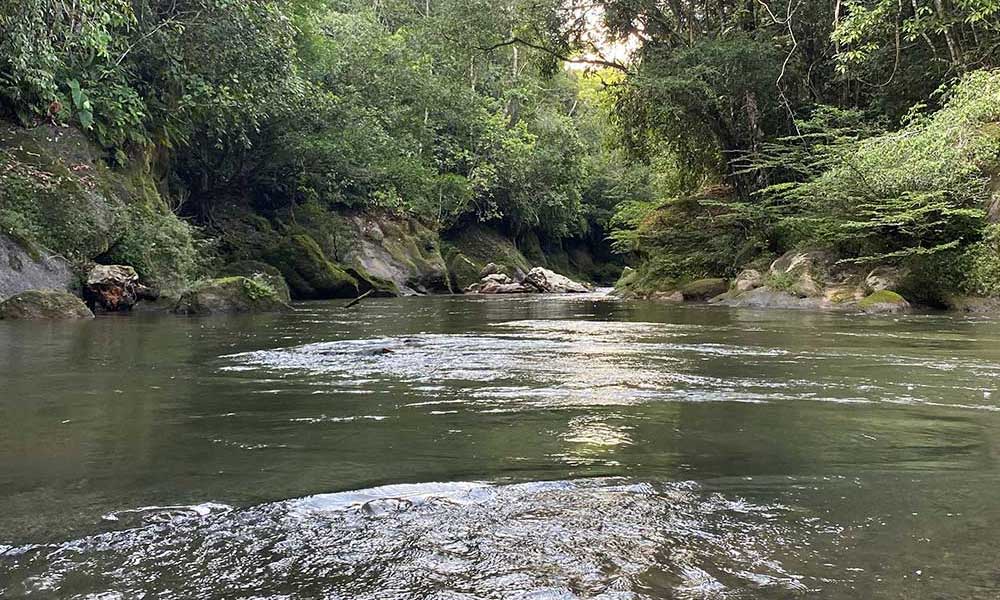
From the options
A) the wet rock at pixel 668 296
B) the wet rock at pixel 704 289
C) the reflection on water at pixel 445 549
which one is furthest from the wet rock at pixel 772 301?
the reflection on water at pixel 445 549

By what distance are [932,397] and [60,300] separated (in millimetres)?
11151

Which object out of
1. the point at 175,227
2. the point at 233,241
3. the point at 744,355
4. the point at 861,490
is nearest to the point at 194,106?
the point at 175,227

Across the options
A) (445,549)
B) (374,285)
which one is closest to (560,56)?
(374,285)

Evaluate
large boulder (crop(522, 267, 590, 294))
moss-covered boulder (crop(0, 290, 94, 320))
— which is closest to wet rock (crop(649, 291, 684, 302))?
large boulder (crop(522, 267, 590, 294))

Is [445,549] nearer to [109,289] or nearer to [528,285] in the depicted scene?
[109,289]

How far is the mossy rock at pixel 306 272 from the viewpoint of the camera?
20.0m

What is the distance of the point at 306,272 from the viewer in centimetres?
2016

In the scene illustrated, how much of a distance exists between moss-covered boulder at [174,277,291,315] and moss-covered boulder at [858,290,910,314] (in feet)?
32.9

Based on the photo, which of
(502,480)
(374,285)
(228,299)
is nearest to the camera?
(502,480)

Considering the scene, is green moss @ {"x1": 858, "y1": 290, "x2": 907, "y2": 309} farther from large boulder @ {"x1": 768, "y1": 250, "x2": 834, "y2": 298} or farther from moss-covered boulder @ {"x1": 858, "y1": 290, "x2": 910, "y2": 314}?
large boulder @ {"x1": 768, "y1": 250, "x2": 834, "y2": 298}

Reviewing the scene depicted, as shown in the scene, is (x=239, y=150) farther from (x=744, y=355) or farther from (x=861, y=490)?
(x=861, y=490)

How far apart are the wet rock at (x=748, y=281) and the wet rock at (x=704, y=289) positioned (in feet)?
3.90

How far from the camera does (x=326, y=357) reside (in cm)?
607

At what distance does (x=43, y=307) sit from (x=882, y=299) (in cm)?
1289
